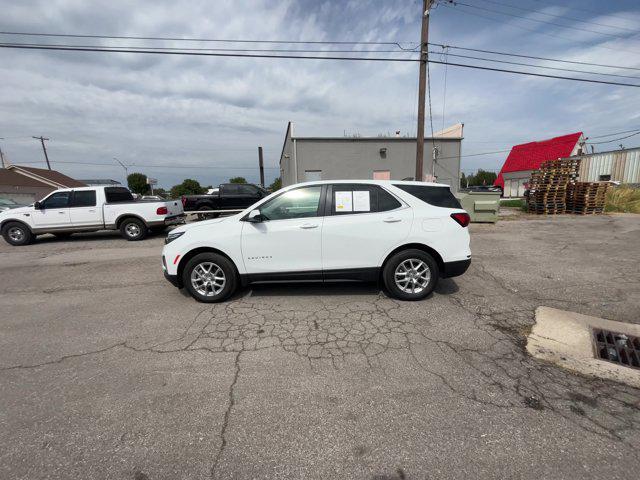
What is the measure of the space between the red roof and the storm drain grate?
36621 mm

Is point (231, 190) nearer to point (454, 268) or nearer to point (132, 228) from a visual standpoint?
point (132, 228)

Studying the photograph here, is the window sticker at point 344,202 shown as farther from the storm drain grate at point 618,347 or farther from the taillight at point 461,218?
the storm drain grate at point 618,347

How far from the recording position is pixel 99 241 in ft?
31.6

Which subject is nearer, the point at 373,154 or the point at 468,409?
the point at 468,409

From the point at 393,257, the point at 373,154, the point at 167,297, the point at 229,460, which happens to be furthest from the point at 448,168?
the point at 229,460

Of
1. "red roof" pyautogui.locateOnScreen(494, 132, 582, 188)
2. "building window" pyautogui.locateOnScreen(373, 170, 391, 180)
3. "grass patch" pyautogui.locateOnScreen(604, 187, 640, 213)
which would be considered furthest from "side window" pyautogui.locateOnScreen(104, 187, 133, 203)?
"red roof" pyautogui.locateOnScreen(494, 132, 582, 188)

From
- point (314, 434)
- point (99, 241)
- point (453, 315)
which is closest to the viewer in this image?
point (314, 434)

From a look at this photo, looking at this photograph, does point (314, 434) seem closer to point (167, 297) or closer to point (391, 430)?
point (391, 430)

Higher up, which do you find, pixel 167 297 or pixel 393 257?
pixel 393 257

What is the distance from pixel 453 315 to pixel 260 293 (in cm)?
276

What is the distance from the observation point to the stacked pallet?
13953 millimetres

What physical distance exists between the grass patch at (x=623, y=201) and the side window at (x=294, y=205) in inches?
746

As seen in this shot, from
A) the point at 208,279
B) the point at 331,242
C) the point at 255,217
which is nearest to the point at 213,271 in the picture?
the point at 208,279

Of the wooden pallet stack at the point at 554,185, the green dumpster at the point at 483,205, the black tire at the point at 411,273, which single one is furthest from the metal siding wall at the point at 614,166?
the black tire at the point at 411,273
